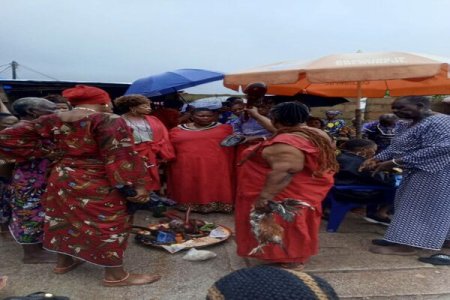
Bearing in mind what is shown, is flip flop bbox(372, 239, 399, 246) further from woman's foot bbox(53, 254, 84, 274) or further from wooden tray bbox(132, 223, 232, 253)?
woman's foot bbox(53, 254, 84, 274)

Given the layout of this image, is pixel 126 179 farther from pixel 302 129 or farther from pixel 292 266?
pixel 292 266

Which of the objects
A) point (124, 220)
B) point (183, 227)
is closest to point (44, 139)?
point (124, 220)

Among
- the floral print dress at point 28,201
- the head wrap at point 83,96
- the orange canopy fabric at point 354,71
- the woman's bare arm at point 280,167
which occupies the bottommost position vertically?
the floral print dress at point 28,201

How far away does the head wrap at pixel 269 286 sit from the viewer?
1.29 m

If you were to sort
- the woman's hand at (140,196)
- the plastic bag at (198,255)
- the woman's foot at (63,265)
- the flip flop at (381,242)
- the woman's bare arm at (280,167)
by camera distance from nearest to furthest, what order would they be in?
the woman's bare arm at (280,167)
the woman's hand at (140,196)
the woman's foot at (63,265)
the plastic bag at (198,255)
the flip flop at (381,242)

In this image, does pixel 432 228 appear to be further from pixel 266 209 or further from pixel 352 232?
pixel 266 209

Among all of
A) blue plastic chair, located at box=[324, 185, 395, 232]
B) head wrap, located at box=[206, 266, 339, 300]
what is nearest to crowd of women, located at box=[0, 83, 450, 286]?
blue plastic chair, located at box=[324, 185, 395, 232]

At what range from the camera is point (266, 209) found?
10.6 ft

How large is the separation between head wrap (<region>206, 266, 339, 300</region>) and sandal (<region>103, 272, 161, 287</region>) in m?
2.16

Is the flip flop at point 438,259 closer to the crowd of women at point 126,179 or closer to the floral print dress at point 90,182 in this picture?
the crowd of women at point 126,179

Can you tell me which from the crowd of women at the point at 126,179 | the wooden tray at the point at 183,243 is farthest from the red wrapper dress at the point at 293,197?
the wooden tray at the point at 183,243

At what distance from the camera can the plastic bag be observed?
12.7 feet

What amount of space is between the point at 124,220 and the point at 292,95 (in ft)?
14.2

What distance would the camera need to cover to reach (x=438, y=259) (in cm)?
392
